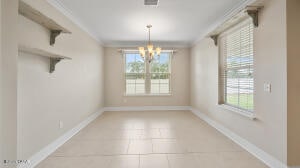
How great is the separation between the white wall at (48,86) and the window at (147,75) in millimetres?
2134

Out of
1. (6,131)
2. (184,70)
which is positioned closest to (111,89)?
(184,70)

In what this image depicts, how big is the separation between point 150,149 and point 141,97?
12.4ft

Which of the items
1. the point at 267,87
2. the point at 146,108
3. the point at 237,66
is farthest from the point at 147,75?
the point at 267,87

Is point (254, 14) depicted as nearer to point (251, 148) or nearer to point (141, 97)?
point (251, 148)

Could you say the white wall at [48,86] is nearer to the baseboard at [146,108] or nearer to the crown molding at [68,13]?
the crown molding at [68,13]

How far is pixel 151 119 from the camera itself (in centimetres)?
523

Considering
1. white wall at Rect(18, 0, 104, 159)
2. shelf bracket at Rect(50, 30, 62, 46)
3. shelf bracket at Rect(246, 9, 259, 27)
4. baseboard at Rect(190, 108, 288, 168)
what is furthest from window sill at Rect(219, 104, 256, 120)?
shelf bracket at Rect(50, 30, 62, 46)

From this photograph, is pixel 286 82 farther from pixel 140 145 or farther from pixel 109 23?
pixel 109 23

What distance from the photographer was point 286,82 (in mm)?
2150

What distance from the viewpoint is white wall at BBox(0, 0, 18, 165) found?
4.59 ft

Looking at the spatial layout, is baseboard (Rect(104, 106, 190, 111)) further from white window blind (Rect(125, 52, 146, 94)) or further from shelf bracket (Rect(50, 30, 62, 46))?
shelf bracket (Rect(50, 30, 62, 46))

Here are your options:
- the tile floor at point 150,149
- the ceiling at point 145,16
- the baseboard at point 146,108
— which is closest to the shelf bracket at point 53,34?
the ceiling at point 145,16

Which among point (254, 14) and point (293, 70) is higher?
point (254, 14)

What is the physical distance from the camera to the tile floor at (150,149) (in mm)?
2498
